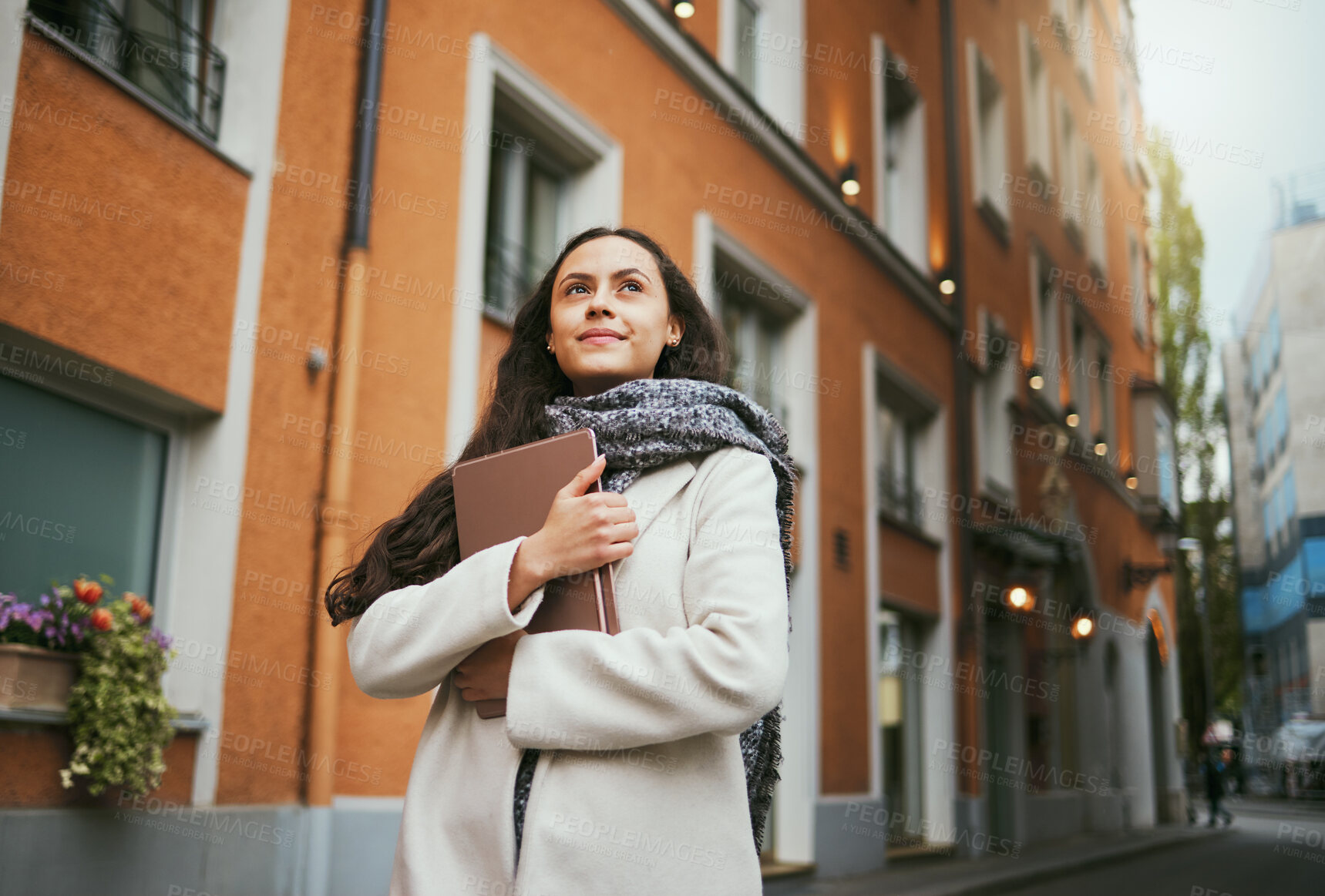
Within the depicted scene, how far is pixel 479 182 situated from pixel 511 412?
5.21 m

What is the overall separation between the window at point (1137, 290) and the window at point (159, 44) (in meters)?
25.2

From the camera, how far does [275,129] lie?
19.9ft

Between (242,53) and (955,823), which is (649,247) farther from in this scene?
(955,823)

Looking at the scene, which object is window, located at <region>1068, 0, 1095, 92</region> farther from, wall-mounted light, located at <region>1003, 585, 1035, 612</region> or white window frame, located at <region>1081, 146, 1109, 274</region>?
wall-mounted light, located at <region>1003, 585, 1035, 612</region>

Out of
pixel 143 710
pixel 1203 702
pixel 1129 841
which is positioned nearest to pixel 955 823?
pixel 1129 841

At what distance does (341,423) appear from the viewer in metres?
6.12

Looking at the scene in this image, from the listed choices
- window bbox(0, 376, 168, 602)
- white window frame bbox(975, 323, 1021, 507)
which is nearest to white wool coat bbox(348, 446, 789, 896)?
window bbox(0, 376, 168, 602)

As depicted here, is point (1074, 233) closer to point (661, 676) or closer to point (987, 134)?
point (987, 134)

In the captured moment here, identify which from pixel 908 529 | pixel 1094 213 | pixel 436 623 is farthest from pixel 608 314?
pixel 1094 213

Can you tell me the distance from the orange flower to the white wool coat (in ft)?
11.0

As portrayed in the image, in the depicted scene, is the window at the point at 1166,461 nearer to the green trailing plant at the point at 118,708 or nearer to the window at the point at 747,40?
the window at the point at 747,40

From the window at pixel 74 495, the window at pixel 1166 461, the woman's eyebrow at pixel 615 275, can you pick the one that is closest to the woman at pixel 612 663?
the woman's eyebrow at pixel 615 275

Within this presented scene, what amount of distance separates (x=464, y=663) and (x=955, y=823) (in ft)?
43.4

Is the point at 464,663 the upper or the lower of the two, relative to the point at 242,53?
lower
